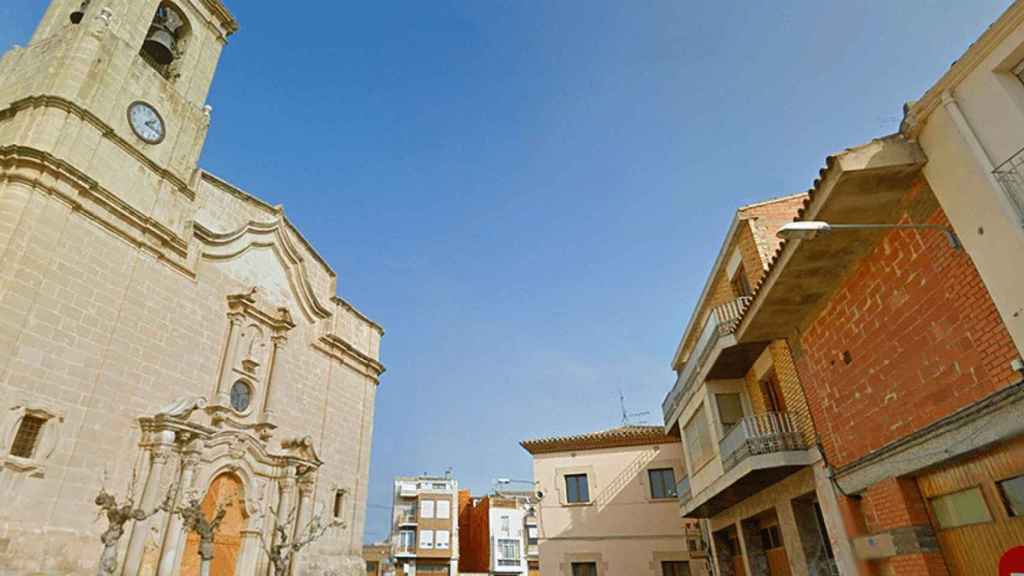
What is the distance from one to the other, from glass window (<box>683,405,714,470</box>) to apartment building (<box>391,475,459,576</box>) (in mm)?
32903

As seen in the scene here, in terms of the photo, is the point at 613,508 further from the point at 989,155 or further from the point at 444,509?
the point at 444,509

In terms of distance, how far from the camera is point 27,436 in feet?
34.0

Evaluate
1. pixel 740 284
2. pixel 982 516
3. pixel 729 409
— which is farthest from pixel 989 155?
pixel 729 409

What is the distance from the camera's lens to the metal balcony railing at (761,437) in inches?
412

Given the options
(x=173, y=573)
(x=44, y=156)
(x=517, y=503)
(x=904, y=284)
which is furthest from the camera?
(x=517, y=503)

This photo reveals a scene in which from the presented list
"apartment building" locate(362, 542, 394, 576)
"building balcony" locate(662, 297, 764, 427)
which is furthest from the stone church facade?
"apartment building" locate(362, 542, 394, 576)

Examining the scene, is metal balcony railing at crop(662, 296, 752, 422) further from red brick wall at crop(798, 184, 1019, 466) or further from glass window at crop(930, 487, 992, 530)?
glass window at crop(930, 487, 992, 530)

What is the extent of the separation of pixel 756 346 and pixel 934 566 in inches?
210

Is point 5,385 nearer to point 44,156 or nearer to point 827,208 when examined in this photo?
point 44,156

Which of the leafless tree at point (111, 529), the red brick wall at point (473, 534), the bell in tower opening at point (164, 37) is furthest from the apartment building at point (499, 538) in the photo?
the bell in tower opening at point (164, 37)

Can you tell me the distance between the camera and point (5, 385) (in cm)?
1002

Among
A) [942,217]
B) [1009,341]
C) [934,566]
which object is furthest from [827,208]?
[934,566]

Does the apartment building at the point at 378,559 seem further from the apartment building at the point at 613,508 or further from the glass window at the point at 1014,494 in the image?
the glass window at the point at 1014,494

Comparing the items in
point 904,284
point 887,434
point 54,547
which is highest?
point 904,284
